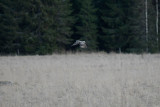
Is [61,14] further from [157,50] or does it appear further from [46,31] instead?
[157,50]

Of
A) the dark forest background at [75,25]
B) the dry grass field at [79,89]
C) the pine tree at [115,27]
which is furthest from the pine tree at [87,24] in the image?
the dry grass field at [79,89]

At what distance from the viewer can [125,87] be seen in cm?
864

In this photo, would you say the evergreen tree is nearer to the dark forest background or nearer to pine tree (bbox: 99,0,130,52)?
the dark forest background

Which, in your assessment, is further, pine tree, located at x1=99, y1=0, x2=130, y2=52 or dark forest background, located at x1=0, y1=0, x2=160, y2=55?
pine tree, located at x1=99, y1=0, x2=130, y2=52

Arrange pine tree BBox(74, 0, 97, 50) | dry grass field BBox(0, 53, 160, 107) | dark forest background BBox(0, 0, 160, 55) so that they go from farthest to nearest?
pine tree BBox(74, 0, 97, 50)
dark forest background BBox(0, 0, 160, 55)
dry grass field BBox(0, 53, 160, 107)

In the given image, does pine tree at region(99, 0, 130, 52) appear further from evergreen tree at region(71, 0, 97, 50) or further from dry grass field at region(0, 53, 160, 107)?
dry grass field at region(0, 53, 160, 107)

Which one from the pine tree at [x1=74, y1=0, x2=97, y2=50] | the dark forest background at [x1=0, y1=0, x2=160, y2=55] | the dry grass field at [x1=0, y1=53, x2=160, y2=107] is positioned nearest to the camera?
the dry grass field at [x1=0, y1=53, x2=160, y2=107]

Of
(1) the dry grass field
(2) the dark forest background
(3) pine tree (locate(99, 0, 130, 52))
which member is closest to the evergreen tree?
(2) the dark forest background

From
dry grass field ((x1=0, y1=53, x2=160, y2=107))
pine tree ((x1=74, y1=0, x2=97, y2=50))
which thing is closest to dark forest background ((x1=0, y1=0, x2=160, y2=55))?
pine tree ((x1=74, y1=0, x2=97, y2=50))

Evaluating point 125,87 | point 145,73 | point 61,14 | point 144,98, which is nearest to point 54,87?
point 125,87

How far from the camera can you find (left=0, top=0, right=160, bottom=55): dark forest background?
26.6m

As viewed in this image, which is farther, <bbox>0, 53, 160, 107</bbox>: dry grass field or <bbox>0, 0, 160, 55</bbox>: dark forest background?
<bbox>0, 0, 160, 55</bbox>: dark forest background

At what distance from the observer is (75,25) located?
31.4m

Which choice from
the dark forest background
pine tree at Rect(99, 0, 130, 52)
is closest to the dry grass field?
the dark forest background
